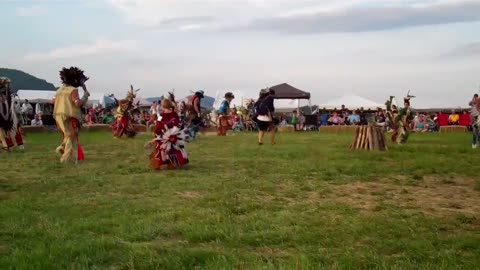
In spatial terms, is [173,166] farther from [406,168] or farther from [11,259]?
[11,259]

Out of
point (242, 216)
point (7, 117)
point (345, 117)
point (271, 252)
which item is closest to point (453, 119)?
point (345, 117)

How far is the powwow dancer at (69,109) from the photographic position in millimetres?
13406

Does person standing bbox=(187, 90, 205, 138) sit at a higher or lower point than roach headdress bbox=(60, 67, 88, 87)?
lower

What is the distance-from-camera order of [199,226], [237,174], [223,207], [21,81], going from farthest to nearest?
[21,81], [237,174], [223,207], [199,226]

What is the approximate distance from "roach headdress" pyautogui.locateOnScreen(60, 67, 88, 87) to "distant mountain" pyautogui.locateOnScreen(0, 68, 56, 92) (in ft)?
157

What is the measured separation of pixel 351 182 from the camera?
9.85m

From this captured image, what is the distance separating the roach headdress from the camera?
44.7 ft

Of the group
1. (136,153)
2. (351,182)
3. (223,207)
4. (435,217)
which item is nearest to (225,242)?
(223,207)

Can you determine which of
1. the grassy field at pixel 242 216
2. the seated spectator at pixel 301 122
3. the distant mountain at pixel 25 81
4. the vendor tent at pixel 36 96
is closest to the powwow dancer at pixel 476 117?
the grassy field at pixel 242 216

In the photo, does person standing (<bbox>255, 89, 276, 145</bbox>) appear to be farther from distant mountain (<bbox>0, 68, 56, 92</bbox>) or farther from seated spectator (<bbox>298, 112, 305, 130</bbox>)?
distant mountain (<bbox>0, 68, 56, 92</bbox>)

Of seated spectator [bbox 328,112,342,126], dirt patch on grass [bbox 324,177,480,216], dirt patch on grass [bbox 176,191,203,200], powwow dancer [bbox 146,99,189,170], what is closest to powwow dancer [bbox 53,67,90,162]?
powwow dancer [bbox 146,99,189,170]

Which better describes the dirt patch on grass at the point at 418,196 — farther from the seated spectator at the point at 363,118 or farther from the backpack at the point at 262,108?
the seated spectator at the point at 363,118

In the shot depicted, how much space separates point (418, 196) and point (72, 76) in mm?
8164

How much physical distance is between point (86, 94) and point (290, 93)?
2804 centimetres
